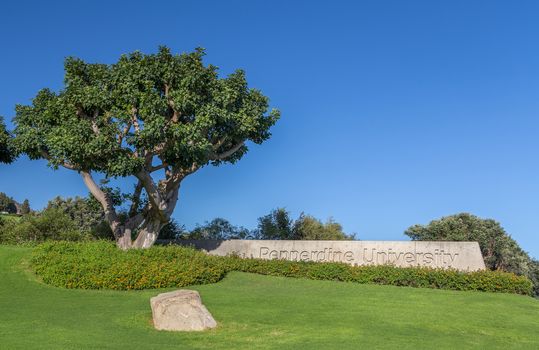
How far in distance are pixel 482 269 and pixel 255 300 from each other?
10338 mm

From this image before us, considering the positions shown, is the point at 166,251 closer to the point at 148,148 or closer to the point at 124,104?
the point at 148,148

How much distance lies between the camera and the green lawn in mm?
11062

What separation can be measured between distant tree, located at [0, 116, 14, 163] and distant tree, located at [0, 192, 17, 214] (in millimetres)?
40702

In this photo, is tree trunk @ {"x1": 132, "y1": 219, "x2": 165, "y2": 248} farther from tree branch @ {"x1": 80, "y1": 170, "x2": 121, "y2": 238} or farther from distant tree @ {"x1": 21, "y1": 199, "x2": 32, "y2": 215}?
distant tree @ {"x1": 21, "y1": 199, "x2": 32, "y2": 215}

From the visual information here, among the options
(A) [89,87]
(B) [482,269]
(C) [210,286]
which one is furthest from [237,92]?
(B) [482,269]

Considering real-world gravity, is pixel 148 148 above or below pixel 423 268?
above

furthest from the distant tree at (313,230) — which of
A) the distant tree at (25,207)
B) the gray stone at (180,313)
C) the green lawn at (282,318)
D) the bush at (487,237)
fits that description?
the distant tree at (25,207)

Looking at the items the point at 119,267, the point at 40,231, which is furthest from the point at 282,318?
the point at 40,231

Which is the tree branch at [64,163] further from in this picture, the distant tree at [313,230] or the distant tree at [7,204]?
the distant tree at [7,204]

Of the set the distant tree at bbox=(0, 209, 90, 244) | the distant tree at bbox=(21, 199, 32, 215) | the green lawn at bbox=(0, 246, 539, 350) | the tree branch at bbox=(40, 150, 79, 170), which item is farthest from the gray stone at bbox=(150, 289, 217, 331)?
the distant tree at bbox=(21, 199, 32, 215)

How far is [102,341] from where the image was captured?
1075cm

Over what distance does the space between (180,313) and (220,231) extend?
24.2m

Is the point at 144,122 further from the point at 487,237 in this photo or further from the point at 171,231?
the point at 487,237

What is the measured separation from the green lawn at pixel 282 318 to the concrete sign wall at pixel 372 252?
11.9 ft
